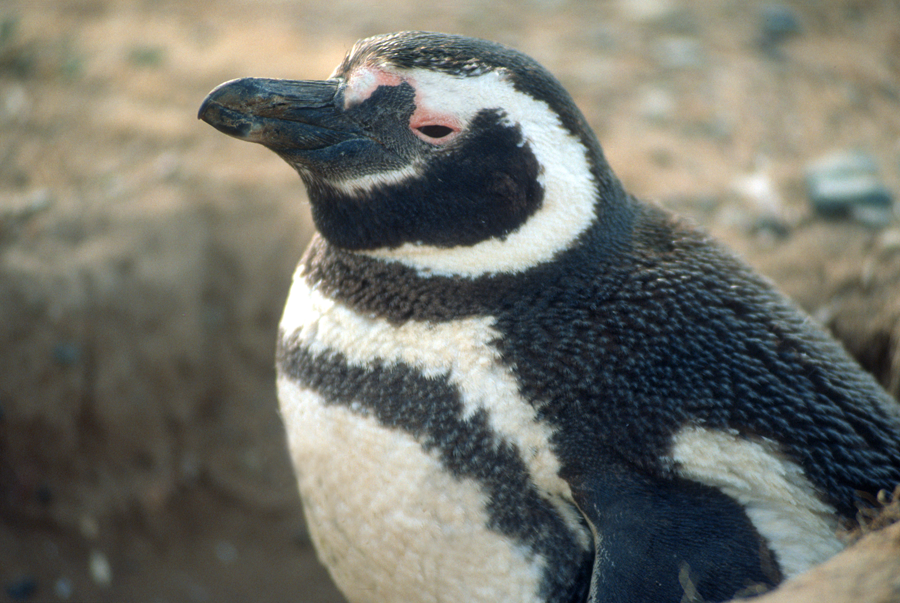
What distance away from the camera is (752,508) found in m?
1.24

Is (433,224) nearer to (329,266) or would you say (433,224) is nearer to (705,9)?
(329,266)

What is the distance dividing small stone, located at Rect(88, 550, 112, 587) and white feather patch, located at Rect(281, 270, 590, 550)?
1634 mm

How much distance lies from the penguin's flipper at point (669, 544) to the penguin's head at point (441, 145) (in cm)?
45

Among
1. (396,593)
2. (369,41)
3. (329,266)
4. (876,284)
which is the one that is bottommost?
(396,593)

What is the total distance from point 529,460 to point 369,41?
826 mm

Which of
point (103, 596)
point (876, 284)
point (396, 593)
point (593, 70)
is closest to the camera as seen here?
point (396, 593)

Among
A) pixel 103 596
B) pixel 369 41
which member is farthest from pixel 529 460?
pixel 103 596

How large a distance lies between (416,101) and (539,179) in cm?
26

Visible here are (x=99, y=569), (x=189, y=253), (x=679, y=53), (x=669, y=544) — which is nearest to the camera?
(x=669, y=544)

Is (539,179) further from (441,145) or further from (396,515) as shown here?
(396,515)

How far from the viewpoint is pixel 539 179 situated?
1.35 meters

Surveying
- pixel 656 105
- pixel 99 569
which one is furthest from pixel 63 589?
pixel 656 105

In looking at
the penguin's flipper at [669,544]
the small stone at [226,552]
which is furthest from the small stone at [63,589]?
the penguin's flipper at [669,544]

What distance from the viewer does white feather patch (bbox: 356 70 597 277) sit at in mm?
1319
